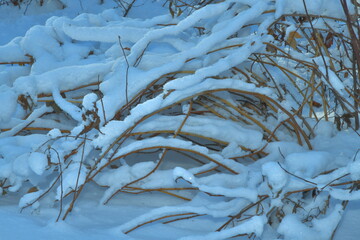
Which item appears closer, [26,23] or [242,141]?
[242,141]

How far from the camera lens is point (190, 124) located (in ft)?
6.60

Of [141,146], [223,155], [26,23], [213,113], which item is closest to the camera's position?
[141,146]

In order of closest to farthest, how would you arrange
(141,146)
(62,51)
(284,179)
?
1. (284,179)
2. (141,146)
3. (62,51)

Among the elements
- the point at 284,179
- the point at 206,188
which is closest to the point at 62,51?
the point at 206,188

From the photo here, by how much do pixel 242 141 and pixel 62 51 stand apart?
97 cm

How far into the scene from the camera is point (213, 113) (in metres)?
2.19

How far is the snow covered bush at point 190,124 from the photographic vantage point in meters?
1.64

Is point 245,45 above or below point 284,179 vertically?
above

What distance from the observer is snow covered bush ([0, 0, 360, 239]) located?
5.38 ft

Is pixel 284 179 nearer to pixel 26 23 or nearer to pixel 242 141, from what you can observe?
pixel 242 141

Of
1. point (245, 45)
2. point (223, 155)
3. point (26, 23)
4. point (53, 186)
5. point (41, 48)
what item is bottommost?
point (26, 23)

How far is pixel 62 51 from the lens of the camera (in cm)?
240

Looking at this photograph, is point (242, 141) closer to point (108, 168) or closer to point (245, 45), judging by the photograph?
point (245, 45)

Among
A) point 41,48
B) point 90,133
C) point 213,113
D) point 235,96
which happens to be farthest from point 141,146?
point 41,48
